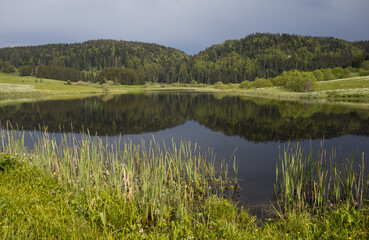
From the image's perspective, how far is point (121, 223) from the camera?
596cm

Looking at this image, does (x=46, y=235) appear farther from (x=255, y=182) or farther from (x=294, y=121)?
(x=294, y=121)

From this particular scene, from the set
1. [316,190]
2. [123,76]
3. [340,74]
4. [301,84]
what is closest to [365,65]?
[340,74]

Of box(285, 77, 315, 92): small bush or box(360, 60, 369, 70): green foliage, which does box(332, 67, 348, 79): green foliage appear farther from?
box(285, 77, 315, 92): small bush

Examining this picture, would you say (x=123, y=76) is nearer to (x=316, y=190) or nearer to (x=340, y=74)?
(x=340, y=74)

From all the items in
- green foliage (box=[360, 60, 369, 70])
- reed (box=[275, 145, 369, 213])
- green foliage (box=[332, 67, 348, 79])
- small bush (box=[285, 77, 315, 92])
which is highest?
green foliage (box=[360, 60, 369, 70])

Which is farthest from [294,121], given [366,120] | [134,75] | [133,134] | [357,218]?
[134,75]

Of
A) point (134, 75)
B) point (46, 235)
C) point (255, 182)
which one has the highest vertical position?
point (134, 75)

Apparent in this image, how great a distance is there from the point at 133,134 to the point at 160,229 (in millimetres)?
16006

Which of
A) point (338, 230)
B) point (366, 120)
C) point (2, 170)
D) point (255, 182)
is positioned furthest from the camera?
point (366, 120)

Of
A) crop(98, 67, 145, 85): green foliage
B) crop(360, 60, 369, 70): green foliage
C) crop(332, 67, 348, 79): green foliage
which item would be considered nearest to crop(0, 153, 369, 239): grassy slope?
crop(332, 67, 348, 79): green foliage

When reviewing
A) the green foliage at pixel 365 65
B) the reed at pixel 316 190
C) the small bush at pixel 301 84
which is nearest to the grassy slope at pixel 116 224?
the reed at pixel 316 190

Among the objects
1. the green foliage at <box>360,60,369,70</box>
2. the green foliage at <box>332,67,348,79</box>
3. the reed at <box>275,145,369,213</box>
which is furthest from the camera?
the green foliage at <box>360,60,369,70</box>

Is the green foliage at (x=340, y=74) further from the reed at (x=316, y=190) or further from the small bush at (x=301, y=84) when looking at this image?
the reed at (x=316, y=190)

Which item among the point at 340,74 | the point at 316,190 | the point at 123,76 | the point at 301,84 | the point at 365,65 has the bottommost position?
the point at 316,190
